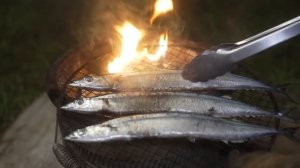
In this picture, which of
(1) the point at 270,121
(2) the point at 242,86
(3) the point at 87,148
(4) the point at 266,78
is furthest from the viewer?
(4) the point at 266,78

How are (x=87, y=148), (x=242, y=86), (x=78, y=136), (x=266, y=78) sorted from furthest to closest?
(x=266, y=78) → (x=242, y=86) → (x=87, y=148) → (x=78, y=136)

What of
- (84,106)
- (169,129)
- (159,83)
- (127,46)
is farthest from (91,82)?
(169,129)

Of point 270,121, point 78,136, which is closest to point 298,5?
point 270,121

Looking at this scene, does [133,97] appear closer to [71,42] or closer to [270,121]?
[270,121]

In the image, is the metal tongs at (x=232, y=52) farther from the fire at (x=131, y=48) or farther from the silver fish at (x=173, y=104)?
the fire at (x=131, y=48)

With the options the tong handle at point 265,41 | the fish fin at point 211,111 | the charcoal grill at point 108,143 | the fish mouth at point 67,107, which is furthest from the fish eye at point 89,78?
the tong handle at point 265,41

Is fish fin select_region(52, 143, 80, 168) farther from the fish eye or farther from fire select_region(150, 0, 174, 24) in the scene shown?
fire select_region(150, 0, 174, 24)

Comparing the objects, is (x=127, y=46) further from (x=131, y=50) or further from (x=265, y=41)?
(x=265, y=41)
